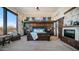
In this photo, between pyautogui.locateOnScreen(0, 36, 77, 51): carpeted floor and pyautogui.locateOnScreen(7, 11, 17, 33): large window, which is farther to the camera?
pyautogui.locateOnScreen(7, 11, 17, 33): large window

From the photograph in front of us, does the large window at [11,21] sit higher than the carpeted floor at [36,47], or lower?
higher

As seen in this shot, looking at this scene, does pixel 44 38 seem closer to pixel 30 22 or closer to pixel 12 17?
pixel 12 17

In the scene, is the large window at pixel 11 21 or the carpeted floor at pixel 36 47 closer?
the carpeted floor at pixel 36 47

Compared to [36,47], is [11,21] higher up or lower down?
higher up

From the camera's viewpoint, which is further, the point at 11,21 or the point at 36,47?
the point at 11,21

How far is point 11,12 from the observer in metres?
6.59

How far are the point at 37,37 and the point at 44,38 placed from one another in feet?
1.69

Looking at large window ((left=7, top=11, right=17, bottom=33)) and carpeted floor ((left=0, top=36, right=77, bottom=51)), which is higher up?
large window ((left=7, top=11, right=17, bottom=33))
